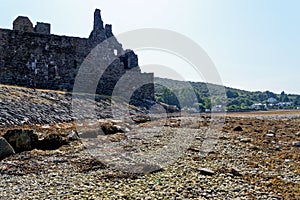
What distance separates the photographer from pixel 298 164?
33.9 ft

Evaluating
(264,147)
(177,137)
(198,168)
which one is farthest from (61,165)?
(264,147)

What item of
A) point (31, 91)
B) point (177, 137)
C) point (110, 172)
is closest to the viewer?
point (110, 172)

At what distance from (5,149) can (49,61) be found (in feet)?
56.2

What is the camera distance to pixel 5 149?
10016 mm

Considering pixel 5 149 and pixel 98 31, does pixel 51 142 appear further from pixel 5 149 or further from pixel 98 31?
pixel 98 31

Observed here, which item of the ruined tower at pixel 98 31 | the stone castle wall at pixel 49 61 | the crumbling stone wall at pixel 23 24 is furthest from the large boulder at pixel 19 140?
the crumbling stone wall at pixel 23 24

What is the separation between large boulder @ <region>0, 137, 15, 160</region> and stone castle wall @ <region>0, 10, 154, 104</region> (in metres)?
15.0

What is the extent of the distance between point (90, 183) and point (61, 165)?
→ 183 centimetres

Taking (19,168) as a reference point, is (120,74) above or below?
above

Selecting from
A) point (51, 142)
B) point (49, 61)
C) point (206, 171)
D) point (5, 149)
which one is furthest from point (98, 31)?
point (206, 171)

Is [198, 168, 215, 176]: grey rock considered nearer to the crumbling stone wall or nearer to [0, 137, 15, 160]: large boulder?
[0, 137, 15, 160]: large boulder

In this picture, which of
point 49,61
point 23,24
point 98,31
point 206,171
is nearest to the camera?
point 206,171

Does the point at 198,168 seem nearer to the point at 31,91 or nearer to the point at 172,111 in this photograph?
the point at 31,91

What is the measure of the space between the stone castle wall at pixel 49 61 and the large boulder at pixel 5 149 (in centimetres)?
1500
